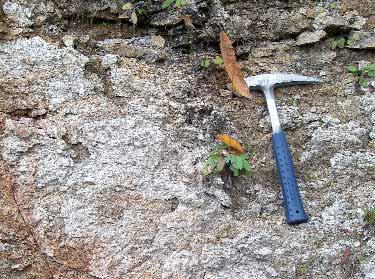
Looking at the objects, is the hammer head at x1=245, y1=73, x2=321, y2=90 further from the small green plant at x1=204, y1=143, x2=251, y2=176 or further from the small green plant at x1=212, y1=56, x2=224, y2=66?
the small green plant at x1=204, y1=143, x2=251, y2=176

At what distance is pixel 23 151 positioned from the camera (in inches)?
79.9

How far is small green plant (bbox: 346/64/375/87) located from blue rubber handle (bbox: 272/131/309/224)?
47cm

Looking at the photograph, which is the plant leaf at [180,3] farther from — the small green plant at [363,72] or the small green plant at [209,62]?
the small green plant at [363,72]

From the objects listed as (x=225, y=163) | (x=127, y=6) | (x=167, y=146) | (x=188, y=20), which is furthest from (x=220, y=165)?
(x=127, y=6)

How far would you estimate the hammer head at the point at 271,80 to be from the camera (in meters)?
2.32

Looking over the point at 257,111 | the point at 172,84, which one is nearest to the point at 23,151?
the point at 172,84

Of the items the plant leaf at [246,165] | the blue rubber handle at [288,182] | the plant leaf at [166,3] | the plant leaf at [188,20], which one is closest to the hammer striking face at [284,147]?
the blue rubber handle at [288,182]

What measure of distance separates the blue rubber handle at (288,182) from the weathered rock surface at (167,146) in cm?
4

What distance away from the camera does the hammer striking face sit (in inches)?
80.4

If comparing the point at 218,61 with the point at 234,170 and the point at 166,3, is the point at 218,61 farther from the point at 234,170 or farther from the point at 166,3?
the point at 234,170

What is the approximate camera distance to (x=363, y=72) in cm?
238

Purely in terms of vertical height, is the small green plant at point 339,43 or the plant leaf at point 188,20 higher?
the plant leaf at point 188,20

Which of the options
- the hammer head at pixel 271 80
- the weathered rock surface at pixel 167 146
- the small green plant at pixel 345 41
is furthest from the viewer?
the small green plant at pixel 345 41

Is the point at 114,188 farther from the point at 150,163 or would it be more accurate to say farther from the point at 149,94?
the point at 149,94
